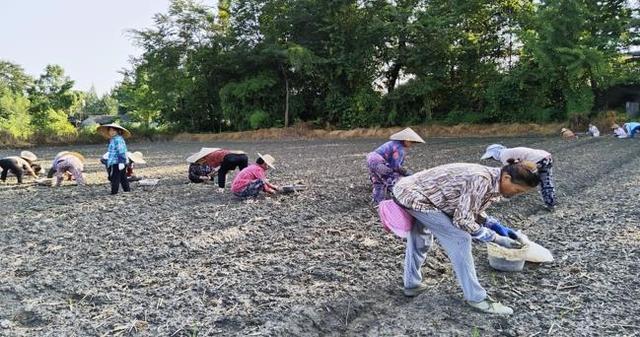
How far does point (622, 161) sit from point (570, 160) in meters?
1.24

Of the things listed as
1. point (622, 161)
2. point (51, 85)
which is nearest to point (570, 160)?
point (622, 161)

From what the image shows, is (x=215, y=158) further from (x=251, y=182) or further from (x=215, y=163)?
(x=251, y=182)

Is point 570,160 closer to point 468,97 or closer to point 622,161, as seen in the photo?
point 622,161

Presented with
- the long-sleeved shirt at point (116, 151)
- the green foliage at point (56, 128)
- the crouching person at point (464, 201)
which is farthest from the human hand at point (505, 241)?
the green foliage at point (56, 128)

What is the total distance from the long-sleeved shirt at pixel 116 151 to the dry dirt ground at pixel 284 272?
1.04 m

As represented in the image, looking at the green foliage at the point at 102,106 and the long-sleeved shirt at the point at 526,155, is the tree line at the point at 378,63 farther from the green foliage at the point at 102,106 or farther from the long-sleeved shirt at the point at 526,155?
the green foliage at the point at 102,106

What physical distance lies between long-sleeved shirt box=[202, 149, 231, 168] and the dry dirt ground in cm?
179

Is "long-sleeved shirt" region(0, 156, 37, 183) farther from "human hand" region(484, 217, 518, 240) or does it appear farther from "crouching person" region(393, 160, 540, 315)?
"human hand" region(484, 217, 518, 240)

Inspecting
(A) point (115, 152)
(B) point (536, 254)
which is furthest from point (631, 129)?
(A) point (115, 152)

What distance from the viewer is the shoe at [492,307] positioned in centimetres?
368

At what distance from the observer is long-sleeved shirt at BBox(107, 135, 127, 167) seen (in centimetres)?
899

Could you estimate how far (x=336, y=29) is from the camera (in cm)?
2944

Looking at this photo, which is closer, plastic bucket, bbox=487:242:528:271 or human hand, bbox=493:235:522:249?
human hand, bbox=493:235:522:249

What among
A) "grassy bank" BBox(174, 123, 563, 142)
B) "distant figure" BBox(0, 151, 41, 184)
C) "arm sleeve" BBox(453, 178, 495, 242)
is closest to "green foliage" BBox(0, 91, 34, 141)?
"grassy bank" BBox(174, 123, 563, 142)
